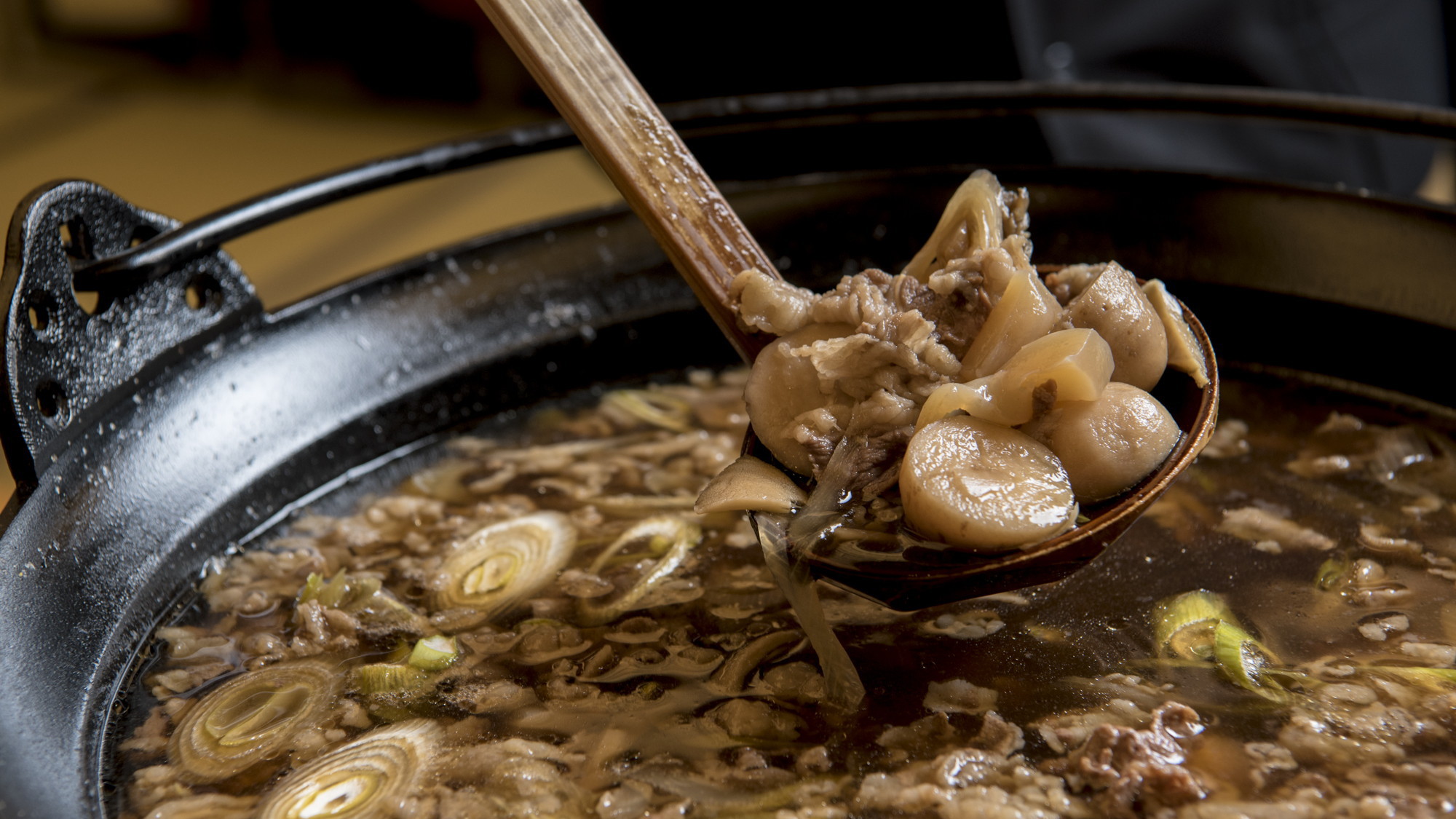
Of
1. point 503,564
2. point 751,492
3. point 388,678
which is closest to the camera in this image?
point 751,492

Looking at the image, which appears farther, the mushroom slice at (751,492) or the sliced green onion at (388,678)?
the sliced green onion at (388,678)


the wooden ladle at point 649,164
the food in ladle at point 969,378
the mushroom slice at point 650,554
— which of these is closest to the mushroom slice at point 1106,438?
the food in ladle at point 969,378

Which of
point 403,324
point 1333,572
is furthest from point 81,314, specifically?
point 1333,572

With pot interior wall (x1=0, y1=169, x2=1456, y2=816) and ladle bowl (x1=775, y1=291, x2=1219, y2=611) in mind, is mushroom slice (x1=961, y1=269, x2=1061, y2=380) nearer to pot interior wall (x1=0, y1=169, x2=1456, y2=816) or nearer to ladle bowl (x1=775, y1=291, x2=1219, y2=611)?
ladle bowl (x1=775, y1=291, x2=1219, y2=611)

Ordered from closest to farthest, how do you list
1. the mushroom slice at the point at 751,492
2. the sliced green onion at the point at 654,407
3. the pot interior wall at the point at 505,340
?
the mushroom slice at the point at 751,492, the pot interior wall at the point at 505,340, the sliced green onion at the point at 654,407

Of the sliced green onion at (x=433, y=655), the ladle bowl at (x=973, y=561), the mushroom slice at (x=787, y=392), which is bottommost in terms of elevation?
the ladle bowl at (x=973, y=561)

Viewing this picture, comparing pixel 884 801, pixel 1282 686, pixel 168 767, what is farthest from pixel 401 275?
pixel 1282 686

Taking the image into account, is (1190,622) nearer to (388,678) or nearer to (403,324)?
(388,678)

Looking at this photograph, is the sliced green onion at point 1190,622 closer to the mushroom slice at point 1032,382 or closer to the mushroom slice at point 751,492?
the mushroom slice at point 1032,382

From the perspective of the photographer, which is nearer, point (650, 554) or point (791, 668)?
point (791, 668)
